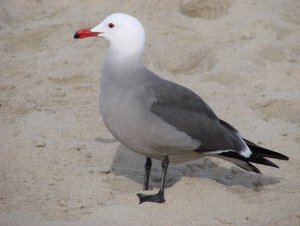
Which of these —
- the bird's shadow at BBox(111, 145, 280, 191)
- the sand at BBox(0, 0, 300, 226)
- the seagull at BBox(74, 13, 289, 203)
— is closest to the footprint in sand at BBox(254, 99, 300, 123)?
the sand at BBox(0, 0, 300, 226)

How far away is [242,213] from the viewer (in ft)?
14.0

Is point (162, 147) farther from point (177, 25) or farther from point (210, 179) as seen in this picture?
point (177, 25)

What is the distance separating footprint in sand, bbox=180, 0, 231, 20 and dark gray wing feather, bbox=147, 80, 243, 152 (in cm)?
290

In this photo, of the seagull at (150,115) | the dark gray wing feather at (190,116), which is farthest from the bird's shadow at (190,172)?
the dark gray wing feather at (190,116)

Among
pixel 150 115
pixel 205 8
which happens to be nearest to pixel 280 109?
pixel 205 8

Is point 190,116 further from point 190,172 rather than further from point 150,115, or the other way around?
point 190,172

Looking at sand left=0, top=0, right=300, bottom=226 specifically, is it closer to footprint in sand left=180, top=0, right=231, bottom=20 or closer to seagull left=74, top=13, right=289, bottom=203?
footprint in sand left=180, top=0, right=231, bottom=20

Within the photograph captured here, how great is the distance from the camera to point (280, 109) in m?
5.93

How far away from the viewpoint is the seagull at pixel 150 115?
167 inches

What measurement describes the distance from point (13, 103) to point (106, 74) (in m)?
1.64

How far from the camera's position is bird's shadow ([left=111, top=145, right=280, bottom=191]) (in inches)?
195

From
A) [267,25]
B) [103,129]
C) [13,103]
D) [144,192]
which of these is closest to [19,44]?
[13,103]

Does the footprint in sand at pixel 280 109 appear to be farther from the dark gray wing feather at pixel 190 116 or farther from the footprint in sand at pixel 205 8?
the footprint in sand at pixel 205 8

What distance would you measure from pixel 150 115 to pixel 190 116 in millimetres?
361
